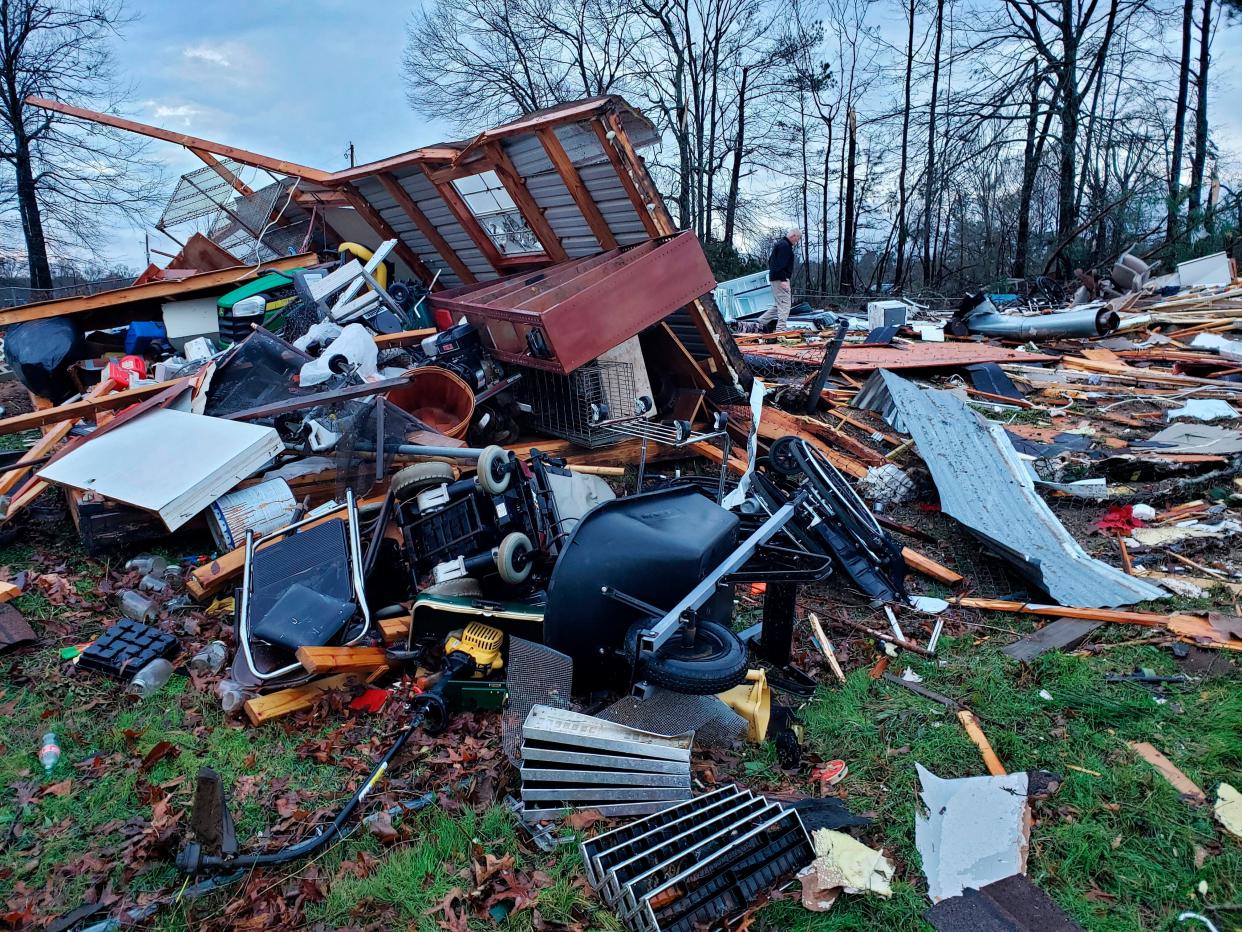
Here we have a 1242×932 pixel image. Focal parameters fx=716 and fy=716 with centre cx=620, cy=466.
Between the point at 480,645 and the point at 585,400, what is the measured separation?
10.1 ft

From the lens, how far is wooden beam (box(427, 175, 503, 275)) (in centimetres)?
732

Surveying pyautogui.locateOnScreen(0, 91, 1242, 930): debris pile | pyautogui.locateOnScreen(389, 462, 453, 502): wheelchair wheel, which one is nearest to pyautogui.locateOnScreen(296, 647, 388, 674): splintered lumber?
pyautogui.locateOnScreen(0, 91, 1242, 930): debris pile

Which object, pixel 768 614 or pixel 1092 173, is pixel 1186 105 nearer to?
pixel 1092 173

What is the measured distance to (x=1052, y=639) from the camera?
12.8ft

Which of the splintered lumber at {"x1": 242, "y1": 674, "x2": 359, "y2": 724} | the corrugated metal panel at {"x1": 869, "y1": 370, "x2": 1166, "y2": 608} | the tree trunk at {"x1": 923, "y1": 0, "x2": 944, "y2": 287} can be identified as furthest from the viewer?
the tree trunk at {"x1": 923, "y1": 0, "x2": 944, "y2": 287}

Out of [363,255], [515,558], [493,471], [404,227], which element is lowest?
[515,558]

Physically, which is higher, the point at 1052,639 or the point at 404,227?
the point at 404,227

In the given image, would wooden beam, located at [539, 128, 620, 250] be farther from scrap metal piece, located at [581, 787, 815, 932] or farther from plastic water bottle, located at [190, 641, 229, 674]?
scrap metal piece, located at [581, 787, 815, 932]

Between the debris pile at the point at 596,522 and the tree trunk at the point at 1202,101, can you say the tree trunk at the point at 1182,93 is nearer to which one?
the tree trunk at the point at 1202,101

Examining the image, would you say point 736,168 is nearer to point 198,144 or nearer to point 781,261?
point 781,261

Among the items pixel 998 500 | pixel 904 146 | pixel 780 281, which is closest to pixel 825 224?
pixel 904 146

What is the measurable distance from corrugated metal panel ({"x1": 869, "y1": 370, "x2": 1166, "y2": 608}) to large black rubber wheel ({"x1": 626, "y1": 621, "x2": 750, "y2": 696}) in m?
2.43

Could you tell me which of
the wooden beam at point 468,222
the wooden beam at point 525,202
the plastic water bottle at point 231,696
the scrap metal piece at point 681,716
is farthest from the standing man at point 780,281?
the plastic water bottle at point 231,696

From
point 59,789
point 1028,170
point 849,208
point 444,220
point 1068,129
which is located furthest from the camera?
point 849,208
